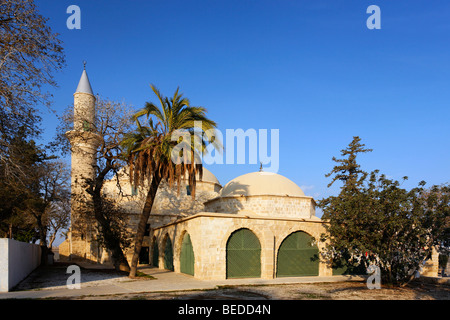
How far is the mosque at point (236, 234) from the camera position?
17656 mm

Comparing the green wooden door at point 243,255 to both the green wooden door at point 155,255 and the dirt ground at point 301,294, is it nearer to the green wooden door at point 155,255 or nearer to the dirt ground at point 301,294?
the dirt ground at point 301,294

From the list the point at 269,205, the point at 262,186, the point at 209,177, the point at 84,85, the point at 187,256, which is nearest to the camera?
the point at 187,256

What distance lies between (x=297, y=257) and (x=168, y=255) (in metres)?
9.34

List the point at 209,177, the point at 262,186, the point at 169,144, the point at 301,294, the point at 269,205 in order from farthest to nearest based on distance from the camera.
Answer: the point at 209,177, the point at 262,186, the point at 269,205, the point at 169,144, the point at 301,294

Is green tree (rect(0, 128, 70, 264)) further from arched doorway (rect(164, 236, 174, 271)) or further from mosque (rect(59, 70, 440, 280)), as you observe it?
arched doorway (rect(164, 236, 174, 271))

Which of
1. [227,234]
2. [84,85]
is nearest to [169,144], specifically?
[227,234]

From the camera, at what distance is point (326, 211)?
17312 millimetres

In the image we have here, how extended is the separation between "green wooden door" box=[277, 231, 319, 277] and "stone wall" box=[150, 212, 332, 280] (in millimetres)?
353

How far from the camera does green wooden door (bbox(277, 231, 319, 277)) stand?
19.1m

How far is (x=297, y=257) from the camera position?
765 inches

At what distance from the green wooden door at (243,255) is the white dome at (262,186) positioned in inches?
247

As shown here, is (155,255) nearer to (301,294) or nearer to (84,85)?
(84,85)
